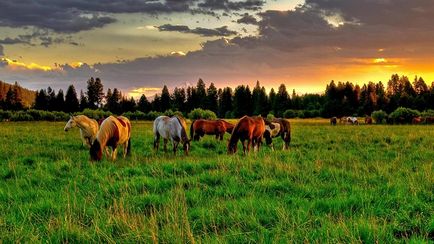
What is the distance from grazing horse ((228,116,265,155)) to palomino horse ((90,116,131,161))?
15.6 ft

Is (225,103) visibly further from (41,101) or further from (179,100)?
(41,101)

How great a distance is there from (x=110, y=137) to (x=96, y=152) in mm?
1325

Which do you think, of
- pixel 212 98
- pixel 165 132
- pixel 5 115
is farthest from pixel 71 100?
pixel 165 132

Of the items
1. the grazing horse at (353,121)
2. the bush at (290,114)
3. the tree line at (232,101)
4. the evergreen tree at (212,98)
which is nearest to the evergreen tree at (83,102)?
the tree line at (232,101)

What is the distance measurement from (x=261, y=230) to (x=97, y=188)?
15.0 feet

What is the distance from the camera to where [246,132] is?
57.7ft

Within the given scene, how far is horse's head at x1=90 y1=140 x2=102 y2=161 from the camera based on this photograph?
13891 mm

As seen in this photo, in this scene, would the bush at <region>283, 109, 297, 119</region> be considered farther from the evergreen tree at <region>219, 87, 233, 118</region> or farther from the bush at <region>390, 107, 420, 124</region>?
the bush at <region>390, 107, 420, 124</region>

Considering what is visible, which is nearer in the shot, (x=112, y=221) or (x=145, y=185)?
(x=112, y=221)

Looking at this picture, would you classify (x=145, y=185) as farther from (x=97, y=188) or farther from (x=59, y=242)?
(x=59, y=242)

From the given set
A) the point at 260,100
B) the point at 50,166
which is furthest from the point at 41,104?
the point at 50,166

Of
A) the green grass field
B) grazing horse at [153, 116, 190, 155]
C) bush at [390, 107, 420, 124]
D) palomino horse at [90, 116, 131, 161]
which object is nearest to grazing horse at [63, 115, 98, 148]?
palomino horse at [90, 116, 131, 161]

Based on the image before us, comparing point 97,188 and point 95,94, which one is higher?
point 95,94

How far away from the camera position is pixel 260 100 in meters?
123
